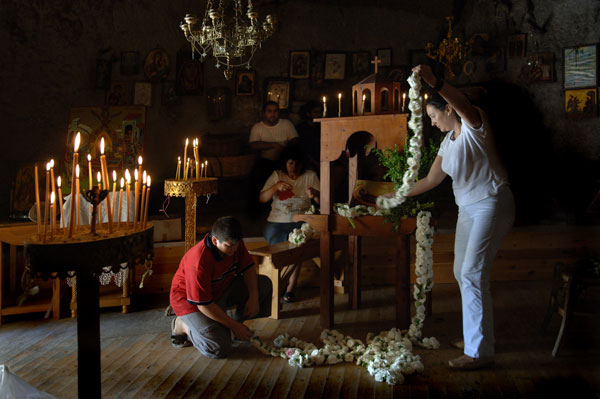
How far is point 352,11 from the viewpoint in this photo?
9.90m

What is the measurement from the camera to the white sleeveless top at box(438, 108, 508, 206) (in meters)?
3.63

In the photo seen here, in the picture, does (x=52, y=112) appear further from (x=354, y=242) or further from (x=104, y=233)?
(x=104, y=233)

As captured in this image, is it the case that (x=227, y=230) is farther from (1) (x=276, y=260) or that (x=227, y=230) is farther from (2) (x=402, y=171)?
(2) (x=402, y=171)

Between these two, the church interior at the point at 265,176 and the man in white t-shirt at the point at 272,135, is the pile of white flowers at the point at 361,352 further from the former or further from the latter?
the man in white t-shirt at the point at 272,135

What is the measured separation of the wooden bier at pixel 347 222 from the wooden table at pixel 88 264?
2211 millimetres

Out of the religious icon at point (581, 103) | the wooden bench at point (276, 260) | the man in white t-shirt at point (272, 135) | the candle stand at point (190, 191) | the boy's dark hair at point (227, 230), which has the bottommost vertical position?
the wooden bench at point (276, 260)

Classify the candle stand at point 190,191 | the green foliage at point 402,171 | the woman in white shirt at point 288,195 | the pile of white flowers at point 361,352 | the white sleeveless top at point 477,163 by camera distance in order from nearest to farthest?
the white sleeveless top at point 477,163 → the pile of white flowers at point 361,352 → the green foliage at point 402,171 → the candle stand at point 190,191 → the woman in white shirt at point 288,195

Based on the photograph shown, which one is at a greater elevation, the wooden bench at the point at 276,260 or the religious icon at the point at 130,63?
the religious icon at the point at 130,63

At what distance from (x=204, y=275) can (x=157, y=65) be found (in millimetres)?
6593

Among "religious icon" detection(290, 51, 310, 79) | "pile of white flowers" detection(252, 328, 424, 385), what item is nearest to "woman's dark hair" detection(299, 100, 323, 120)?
"religious icon" detection(290, 51, 310, 79)

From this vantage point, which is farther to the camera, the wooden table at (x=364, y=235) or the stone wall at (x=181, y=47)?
the stone wall at (x=181, y=47)

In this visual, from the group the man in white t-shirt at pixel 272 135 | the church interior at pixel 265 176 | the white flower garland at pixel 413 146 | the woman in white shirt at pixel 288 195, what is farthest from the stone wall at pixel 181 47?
the white flower garland at pixel 413 146

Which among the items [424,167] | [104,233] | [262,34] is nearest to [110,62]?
[262,34]

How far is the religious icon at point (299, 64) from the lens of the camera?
9859 mm
